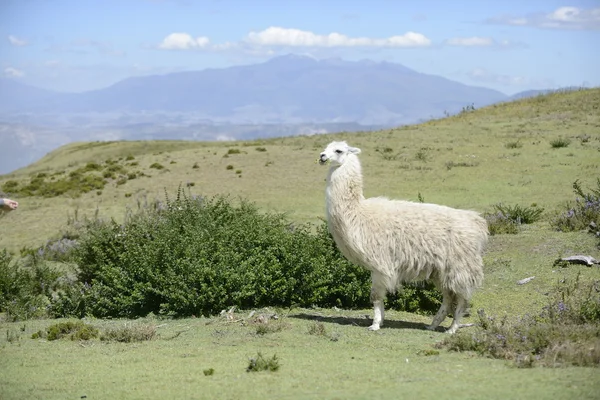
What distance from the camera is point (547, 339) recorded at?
8.38 metres

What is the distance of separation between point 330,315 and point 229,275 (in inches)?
66.2

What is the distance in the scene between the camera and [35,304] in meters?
14.3

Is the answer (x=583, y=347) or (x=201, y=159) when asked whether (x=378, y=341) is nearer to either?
(x=583, y=347)

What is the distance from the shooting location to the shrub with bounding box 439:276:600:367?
25.7 ft

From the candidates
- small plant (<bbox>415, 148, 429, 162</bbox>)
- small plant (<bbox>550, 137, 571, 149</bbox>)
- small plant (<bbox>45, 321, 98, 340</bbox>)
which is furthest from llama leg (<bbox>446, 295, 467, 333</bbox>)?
small plant (<bbox>550, 137, 571, 149</bbox>)

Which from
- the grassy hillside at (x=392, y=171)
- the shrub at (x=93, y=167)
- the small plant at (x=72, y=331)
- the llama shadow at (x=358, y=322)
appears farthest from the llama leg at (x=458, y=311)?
the shrub at (x=93, y=167)

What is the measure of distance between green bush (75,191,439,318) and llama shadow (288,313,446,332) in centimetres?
83

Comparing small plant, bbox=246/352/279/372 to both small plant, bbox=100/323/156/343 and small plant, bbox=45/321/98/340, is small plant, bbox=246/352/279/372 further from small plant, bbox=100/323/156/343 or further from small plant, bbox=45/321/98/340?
small plant, bbox=45/321/98/340

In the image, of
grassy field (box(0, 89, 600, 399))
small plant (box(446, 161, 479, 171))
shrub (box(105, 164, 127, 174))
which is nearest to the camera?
grassy field (box(0, 89, 600, 399))

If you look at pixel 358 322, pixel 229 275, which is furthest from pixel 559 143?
pixel 229 275

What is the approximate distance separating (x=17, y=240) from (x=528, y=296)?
630 inches

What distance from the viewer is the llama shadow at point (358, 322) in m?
11.2

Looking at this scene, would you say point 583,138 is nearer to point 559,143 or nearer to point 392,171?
point 559,143

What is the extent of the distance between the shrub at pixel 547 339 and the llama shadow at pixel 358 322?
157 cm
